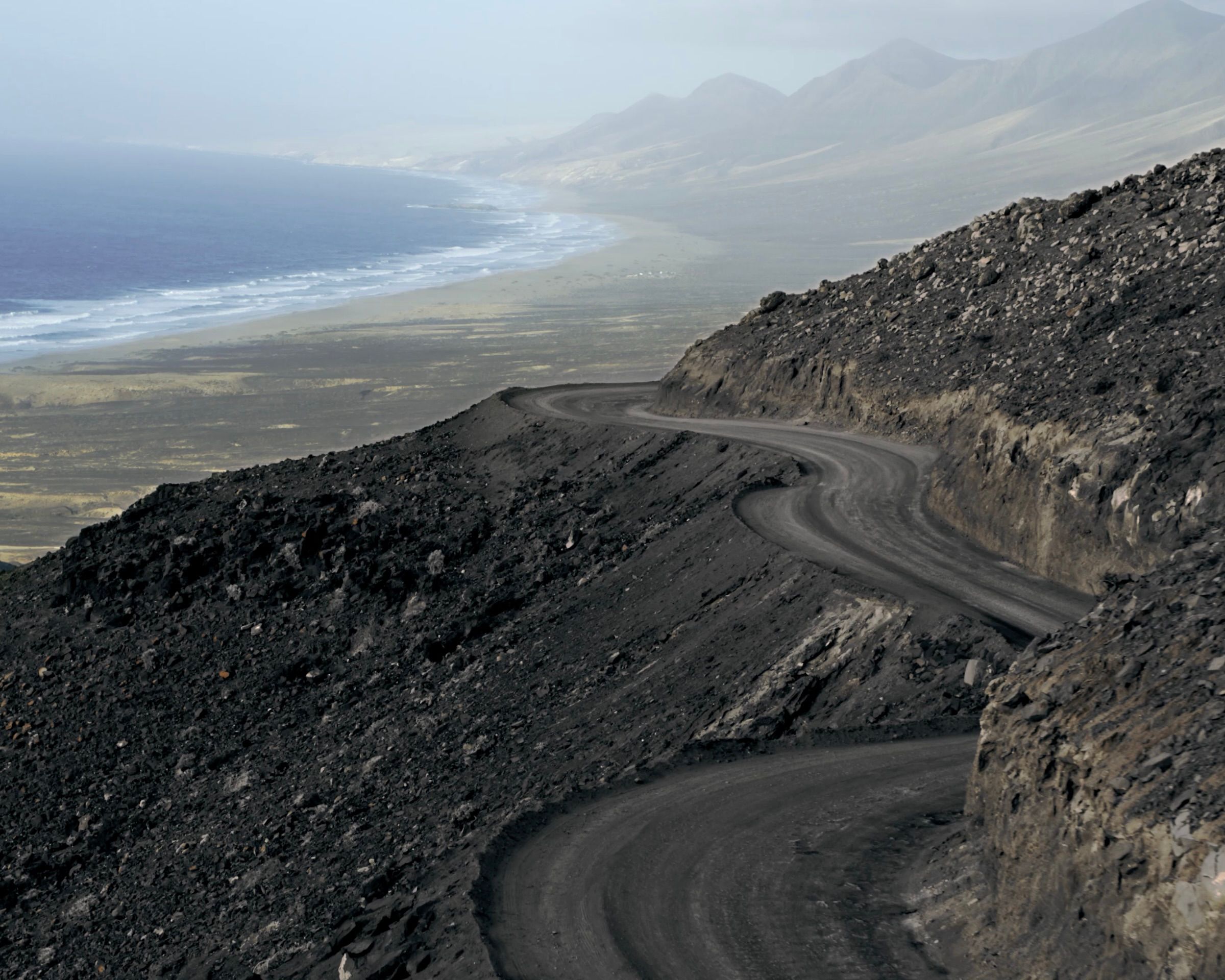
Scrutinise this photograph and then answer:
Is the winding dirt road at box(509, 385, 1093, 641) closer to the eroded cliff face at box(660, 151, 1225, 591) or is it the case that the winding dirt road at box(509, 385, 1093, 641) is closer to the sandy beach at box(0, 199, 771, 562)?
the eroded cliff face at box(660, 151, 1225, 591)

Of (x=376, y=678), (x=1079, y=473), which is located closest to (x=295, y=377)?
(x=376, y=678)

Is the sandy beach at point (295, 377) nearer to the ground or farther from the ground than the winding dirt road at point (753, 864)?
farther from the ground

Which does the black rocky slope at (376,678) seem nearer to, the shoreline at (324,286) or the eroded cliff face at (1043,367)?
the eroded cliff face at (1043,367)

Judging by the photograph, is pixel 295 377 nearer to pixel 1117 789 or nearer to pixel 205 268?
pixel 205 268

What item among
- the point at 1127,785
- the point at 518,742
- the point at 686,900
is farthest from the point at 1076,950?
the point at 518,742

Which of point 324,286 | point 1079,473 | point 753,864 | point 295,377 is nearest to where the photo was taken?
point 753,864

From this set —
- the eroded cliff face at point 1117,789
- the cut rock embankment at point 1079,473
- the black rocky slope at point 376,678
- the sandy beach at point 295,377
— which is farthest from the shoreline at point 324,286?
the eroded cliff face at point 1117,789
